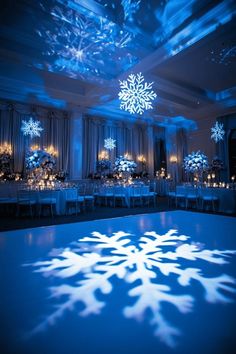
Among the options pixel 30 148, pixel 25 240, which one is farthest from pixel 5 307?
pixel 30 148

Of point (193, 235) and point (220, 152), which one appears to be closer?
point (193, 235)

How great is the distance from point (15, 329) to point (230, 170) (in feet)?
39.1

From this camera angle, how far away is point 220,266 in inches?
87.4

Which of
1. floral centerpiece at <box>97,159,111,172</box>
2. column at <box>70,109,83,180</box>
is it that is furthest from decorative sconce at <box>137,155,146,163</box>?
column at <box>70,109,83,180</box>

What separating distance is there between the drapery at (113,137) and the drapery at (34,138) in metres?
1.09

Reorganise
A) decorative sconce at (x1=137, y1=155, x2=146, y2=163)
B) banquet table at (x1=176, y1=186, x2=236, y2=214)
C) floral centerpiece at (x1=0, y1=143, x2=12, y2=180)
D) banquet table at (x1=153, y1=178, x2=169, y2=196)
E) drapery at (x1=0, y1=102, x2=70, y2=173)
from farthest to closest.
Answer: banquet table at (x1=153, y1=178, x2=169, y2=196) → decorative sconce at (x1=137, y1=155, x2=146, y2=163) → drapery at (x1=0, y1=102, x2=70, y2=173) → floral centerpiece at (x1=0, y1=143, x2=12, y2=180) → banquet table at (x1=176, y1=186, x2=236, y2=214)

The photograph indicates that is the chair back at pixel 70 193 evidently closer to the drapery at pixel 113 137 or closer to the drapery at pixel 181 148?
the drapery at pixel 113 137

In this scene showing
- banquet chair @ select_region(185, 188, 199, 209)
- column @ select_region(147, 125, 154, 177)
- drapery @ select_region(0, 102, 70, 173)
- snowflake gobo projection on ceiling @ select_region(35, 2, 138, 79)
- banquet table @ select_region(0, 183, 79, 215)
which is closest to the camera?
snowflake gobo projection on ceiling @ select_region(35, 2, 138, 79)

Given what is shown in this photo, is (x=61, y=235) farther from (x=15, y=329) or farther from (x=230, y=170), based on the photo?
(x=230, y=170)

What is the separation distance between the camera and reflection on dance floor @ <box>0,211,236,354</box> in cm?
123

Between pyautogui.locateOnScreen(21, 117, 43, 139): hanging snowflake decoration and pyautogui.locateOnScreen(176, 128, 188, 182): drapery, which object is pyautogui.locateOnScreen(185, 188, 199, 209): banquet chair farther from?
pyautogui.locateOnScreen(21, 117, 43, 139): hanging snowflake decoration

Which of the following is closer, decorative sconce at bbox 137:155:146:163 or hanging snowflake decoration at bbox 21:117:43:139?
hanging snowflake decoration at bbox 21:117:43:139

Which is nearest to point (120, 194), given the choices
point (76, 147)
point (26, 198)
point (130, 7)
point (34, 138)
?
point (76, 147)

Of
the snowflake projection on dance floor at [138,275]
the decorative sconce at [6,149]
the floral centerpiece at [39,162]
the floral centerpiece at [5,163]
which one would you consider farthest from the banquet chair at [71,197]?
the snowflake projection on dance floor at [138,275]
